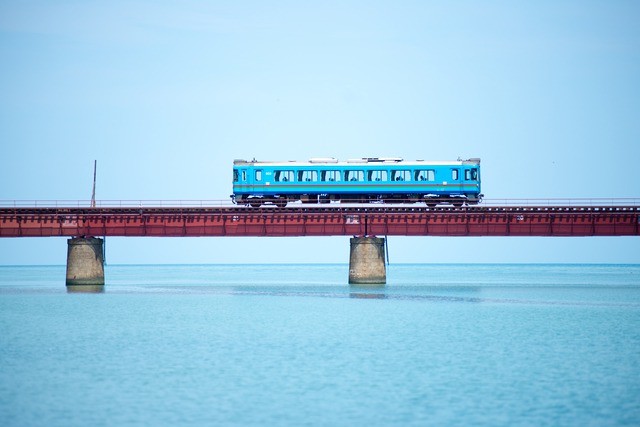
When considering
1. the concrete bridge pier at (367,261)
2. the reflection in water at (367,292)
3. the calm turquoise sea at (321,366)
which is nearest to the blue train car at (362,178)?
the concrete bridge pier at (367,261)

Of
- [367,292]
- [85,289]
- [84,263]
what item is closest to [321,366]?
[367,292]

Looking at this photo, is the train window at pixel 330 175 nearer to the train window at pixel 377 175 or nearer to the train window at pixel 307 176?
the train window at pixel 307 176

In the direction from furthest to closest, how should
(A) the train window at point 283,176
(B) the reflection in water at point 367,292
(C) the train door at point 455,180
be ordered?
(A) the train window at point 283,176
(C) the train door at point 455,180
(B) the reflection in water at point 367,292

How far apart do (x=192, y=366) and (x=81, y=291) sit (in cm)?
4198

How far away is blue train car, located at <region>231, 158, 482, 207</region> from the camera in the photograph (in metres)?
72.5

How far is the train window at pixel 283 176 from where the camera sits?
239 ft

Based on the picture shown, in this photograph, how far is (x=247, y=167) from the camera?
7269 cm

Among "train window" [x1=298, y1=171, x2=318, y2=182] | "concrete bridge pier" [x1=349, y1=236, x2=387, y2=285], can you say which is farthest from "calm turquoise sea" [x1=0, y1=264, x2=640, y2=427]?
"train window" [x1=298, y1=171, x2=318, y2=182]

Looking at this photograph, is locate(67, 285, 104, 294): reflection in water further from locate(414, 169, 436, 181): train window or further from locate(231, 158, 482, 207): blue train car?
locate(414, 169, 436, 181): train window

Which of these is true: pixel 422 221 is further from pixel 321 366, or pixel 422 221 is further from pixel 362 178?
pixel 321 366

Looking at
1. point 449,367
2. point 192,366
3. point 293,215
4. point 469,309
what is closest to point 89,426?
point 192,366

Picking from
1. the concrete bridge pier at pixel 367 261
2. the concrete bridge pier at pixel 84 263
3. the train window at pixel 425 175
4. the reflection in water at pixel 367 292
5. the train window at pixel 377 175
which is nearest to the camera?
the reflection in water at pixel 367 292

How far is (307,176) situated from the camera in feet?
240

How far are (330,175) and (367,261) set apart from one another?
7349mm
